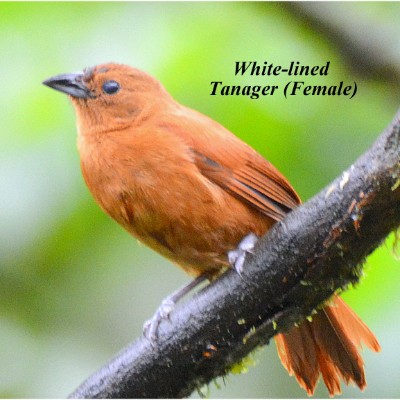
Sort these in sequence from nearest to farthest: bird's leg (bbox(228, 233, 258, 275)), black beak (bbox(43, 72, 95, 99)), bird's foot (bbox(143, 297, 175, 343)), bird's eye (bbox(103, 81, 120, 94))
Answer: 1. bird's leg (bbox(228, 233, 258, 275))
2. bird's foot (bbox(143, 297, 175, 343))
3. black beak (bbox(43, 72, 95, 99))
4. bird's eye (bbox(103, 81, 120, 94))

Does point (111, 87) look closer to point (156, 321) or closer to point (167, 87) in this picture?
point (167, 87)

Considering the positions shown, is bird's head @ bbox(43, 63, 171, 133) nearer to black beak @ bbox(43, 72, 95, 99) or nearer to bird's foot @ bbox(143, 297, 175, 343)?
black beak @ bbox(43, 72, 95, 99)

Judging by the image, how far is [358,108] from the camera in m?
3.54

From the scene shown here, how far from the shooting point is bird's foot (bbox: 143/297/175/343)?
10.7 ft

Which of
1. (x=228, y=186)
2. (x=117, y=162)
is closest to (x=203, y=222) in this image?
(x=228, y=186)

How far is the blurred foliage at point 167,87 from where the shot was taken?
341 cm

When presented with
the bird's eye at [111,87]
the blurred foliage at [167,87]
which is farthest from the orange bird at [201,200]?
the bird's eye at [111,87]

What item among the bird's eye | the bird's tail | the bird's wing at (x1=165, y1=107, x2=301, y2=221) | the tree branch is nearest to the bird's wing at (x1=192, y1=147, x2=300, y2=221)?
the bird's wing at (x1=165, y1=107, x2=301, y2=221)

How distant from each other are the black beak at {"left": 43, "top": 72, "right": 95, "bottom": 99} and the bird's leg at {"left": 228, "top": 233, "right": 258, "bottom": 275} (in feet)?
3.56

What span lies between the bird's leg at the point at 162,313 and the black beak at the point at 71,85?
992 millimetres

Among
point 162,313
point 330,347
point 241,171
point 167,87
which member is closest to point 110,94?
point 167,87

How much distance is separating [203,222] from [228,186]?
20 cm

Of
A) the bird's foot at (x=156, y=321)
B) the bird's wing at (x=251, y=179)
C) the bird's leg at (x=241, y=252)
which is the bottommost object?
the bird's foot at (x=156, y=321)

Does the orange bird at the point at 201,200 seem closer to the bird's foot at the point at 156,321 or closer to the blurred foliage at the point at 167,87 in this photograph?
the bird's foot at the point at 156,321
